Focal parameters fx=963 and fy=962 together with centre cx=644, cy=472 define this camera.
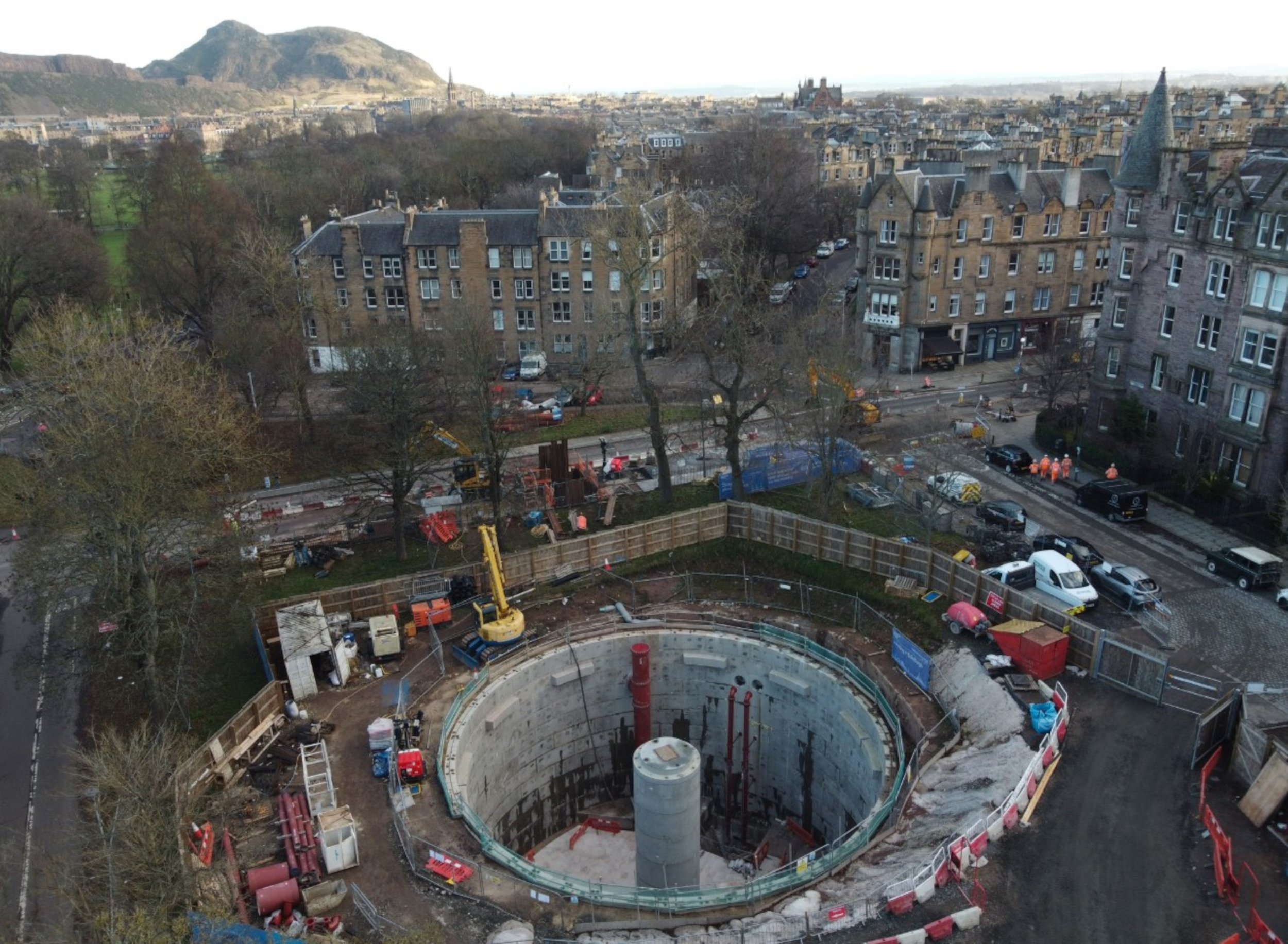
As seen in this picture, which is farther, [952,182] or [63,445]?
[952,182]

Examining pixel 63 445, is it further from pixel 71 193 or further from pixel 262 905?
pixel 71 193

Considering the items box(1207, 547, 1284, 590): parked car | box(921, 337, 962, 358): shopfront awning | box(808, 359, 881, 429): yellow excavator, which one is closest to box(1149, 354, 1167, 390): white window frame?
box(1207, 547, 1284, 590): parked car

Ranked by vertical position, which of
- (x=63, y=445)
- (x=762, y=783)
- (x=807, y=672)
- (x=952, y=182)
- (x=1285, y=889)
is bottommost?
(x=762, y=783)

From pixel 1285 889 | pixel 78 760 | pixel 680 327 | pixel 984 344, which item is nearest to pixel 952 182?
pixel 984 344

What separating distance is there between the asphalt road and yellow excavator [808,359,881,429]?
30589 millimetres

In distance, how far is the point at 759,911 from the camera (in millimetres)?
22562

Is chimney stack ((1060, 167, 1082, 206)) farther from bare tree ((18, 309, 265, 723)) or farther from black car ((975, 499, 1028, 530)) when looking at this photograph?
bare tree ((18, 309, 265, 723))

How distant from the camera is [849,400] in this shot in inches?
1748

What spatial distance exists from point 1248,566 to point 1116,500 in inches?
273

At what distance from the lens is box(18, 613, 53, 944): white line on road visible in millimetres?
24750

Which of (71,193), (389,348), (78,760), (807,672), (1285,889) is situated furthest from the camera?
(71,193)

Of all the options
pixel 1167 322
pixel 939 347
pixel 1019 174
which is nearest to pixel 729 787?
pixel 1167 322

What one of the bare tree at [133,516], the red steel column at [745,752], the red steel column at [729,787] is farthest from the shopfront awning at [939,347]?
the bare tree at [133,516]

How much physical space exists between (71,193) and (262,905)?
105268mm
